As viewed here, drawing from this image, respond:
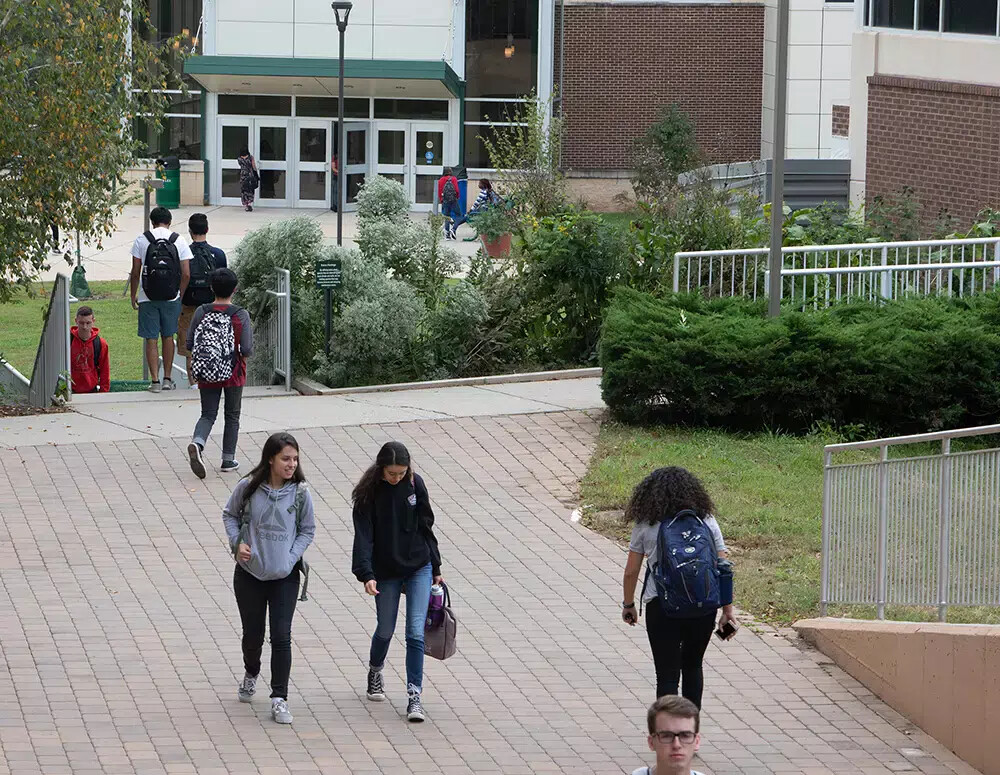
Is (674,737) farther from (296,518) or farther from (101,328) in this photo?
(101,328)

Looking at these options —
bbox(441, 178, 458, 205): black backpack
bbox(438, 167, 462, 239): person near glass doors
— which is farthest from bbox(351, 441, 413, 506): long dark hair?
bbox(441, 178, 458, 205): black backpack

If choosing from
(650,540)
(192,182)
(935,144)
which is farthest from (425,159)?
(650,540)

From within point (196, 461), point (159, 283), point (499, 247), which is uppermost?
point (499, 247)

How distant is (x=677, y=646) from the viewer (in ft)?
24.8

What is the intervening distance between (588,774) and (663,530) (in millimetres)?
1190

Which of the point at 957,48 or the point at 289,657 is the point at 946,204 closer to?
the point at 957,48

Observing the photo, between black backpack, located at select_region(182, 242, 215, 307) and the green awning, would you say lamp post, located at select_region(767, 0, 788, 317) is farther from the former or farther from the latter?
the green awning

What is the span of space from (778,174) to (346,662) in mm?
6713

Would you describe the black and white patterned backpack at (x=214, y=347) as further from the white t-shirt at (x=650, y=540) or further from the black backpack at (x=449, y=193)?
the black backpack at (x=449, y=193)

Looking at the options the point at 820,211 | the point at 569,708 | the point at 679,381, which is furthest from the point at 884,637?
the point at 820,211

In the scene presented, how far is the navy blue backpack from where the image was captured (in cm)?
735

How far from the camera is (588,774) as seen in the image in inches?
301

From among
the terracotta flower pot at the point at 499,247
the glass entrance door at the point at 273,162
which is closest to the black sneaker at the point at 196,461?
the terracotta flower pot at the point at 499,247

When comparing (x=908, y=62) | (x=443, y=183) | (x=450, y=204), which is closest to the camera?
(x=908, y=62)
